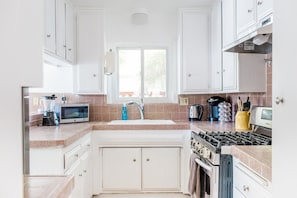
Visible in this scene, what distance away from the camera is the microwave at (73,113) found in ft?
10.5

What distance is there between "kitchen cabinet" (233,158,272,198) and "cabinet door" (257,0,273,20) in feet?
3.36

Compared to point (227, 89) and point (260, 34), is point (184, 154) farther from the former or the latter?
point (260, 34)

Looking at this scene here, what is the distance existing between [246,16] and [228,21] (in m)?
0.48

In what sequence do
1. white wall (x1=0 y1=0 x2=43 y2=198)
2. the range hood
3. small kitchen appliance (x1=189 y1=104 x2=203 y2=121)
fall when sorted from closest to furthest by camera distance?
white wall (x1=0 y1=0 x2=43 y2=198), the range hood, small kitchen appliance (x1=189 y1=104 x2=203 y2=121)

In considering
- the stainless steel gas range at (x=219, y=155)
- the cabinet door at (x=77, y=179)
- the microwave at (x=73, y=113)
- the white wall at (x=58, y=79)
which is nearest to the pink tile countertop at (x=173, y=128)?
the stainless steel gas range at (x=219, y=155)

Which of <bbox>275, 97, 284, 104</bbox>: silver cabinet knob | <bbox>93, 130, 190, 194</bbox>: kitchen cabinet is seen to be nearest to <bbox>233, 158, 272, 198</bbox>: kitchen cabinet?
<bbox>275, 97, 284, 104</bbox>: silver cabinet knob

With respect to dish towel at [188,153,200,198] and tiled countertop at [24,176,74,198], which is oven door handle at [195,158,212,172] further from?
tiled countertop at [24,176,74,198]

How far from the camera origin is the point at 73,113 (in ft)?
10.9

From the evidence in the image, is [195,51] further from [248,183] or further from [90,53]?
[248,183]

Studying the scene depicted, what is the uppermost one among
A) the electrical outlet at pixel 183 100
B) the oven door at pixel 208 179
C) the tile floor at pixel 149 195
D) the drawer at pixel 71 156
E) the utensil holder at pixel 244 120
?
the electrical outlet at pixel 183 100

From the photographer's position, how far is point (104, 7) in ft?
11.5

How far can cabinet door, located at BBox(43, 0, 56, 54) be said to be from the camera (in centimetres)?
238

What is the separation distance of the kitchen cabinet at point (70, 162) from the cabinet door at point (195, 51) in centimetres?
145

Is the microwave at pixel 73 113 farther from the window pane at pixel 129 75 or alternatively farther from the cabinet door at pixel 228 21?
the cabinet door at pixel 228 21
